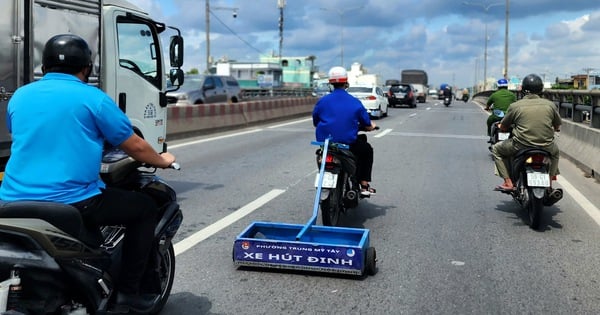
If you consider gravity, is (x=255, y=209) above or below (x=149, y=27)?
below

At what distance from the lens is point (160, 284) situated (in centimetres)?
387

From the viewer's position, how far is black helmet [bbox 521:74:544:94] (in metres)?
7.30

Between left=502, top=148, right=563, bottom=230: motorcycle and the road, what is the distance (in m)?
0.25

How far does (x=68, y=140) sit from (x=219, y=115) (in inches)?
678

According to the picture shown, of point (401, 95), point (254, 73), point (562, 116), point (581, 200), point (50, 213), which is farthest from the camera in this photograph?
point (254, 73)

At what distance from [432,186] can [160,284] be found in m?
6.56

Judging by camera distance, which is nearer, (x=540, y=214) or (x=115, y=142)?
(x=115, y=142)

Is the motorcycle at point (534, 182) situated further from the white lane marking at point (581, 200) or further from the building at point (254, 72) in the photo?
the building at point (254, 72)

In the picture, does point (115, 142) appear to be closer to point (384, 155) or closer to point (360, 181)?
point (360, 181)

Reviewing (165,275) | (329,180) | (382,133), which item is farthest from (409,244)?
(382,133)

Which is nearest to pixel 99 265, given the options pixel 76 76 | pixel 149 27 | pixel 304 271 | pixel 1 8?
pixel 76 76

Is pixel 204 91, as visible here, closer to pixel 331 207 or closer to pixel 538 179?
pixel 331 207

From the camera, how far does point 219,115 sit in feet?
66.2

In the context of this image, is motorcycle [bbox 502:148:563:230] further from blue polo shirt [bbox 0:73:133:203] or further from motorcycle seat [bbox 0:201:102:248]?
motorcycle seat [bbox 0:201:102:248]
